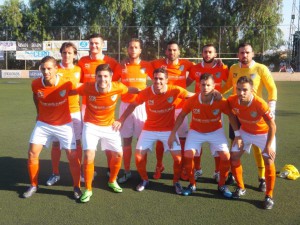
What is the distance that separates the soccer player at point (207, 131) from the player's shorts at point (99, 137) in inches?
27.7

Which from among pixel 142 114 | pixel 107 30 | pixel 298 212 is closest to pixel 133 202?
pixel 142 114

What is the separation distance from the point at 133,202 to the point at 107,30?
2768cm

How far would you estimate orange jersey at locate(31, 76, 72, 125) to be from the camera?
4434 millimetres

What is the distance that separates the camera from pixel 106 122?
456cm

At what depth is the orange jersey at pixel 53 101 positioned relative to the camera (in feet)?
14.5

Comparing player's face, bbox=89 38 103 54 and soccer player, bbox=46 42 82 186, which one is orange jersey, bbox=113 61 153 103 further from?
soccer player, bbox=46 42 82 186

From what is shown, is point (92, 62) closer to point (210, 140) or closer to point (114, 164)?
point (114, 164)

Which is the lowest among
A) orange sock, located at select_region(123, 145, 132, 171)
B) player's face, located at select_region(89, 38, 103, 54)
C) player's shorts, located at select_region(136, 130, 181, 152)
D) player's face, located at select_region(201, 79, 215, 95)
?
orange sock, located at select_region(123, 145, 132, 171)

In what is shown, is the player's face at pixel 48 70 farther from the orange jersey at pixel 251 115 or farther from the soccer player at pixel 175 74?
the orange jersey at pixel 251 115

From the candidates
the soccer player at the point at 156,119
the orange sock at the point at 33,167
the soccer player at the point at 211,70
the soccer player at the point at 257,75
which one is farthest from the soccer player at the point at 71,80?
the soccer player at the point at 257,75

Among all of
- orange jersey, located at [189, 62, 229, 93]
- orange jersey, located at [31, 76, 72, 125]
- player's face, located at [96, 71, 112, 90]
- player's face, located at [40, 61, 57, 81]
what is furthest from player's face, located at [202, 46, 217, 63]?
player's face, located at [40, 61, 57, 81]

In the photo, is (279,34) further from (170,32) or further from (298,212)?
(298,212)

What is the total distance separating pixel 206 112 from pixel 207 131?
0.25 meters

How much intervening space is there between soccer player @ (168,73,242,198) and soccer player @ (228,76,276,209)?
0.36 ft
